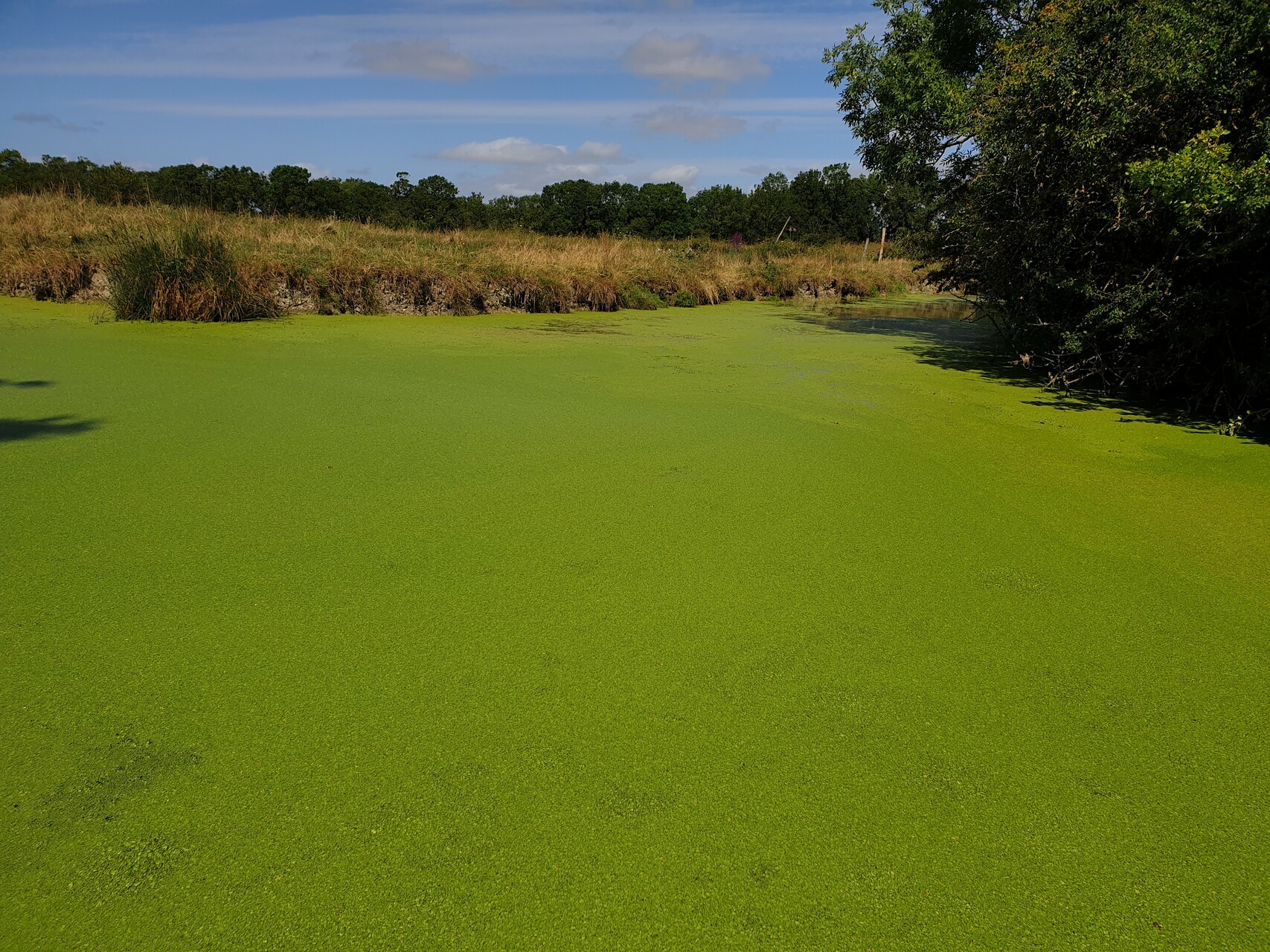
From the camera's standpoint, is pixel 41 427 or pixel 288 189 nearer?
pixel 41 427

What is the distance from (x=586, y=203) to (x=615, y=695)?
38124 mm

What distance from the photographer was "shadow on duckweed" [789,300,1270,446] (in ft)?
14.2

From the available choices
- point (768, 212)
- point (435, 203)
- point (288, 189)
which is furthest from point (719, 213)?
point (288, 189)

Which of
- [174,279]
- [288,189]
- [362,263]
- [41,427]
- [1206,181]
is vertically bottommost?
[41,427]

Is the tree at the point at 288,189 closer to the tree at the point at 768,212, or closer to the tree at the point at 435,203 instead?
the tree at the point at 435,203

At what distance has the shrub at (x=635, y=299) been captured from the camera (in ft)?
31.8

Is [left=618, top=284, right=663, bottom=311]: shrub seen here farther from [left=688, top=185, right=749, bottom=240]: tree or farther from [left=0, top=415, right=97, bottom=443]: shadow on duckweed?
[left=688, top=185, right=749, bottom=240]: tree

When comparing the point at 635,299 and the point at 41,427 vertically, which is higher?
the point at 635,299

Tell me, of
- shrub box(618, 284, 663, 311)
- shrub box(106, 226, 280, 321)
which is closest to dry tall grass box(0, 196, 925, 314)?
shrub box(618, 284, 663, 311)

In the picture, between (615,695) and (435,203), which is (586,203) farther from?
(615,695)

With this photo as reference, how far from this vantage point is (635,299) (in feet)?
32.1

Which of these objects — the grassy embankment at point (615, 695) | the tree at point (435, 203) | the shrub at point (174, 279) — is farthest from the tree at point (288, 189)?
the grassy embankment at point (615, 695)

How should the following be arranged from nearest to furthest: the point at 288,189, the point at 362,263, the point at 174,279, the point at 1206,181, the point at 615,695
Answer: the point at 615,695, the point at 1206,181, the point at 174,279, the point at 362,263, the point at 288,189

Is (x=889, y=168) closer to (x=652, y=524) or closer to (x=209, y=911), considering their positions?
(x=652, y=524)
